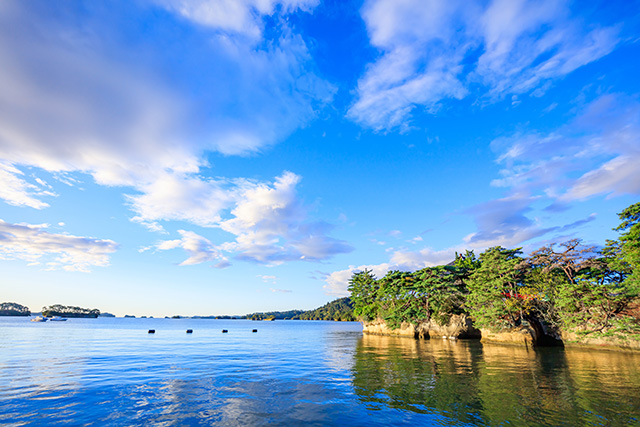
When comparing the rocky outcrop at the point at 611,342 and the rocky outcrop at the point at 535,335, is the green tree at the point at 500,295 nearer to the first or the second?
the rocky outcrop at the point at 535,335

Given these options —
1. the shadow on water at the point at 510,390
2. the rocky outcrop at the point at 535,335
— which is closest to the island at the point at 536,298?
the rocky outcrop at the point at 535,335

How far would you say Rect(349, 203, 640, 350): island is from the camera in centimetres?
3114

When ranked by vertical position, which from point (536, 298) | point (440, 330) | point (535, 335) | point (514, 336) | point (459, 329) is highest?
point (536, 298)

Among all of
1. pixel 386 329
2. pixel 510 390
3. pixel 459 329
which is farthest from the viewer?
pixel 386 329

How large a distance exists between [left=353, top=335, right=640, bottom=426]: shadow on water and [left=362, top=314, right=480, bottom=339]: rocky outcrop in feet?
98.4

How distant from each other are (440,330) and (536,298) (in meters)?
24.7

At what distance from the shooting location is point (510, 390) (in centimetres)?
1672

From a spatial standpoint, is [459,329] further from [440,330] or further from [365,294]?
[365,294]

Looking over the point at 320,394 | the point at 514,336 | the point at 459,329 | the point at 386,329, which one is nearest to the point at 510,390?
the point at 320,394

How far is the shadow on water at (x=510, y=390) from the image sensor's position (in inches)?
487

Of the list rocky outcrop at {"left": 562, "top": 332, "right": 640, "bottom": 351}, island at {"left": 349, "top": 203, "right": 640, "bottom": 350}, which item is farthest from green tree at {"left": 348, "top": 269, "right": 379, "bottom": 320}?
rocky outcrop at {"left": 562, "top": 332, "right": 640, "bottom": 351}

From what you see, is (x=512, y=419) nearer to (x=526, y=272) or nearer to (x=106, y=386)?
(x=106, y=386)

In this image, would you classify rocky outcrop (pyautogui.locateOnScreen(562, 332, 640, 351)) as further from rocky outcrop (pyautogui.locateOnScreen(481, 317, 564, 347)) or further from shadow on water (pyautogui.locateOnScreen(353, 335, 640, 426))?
shadow on water (pyautogui.locateOnScreen(353, 335, 640, 426))

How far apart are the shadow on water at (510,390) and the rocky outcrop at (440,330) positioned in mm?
29997
